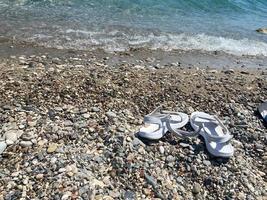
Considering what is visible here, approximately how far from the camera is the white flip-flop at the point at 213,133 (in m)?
6.26

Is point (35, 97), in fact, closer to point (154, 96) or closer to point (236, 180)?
point (154, 96)

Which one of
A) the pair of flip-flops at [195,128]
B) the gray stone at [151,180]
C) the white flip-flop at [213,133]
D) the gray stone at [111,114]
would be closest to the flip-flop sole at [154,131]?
the pair of flip-flops at [195,128]

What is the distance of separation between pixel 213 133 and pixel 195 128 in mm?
339

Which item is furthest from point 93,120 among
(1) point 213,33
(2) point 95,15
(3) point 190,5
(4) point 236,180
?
(3) point 190,5

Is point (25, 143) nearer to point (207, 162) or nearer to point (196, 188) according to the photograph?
point (196, 188)

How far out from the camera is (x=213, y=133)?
691cm

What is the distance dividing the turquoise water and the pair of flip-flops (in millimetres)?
4594

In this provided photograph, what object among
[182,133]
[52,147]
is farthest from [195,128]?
[52,147]

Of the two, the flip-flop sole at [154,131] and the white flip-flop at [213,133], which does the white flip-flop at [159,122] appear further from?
the white flip-flop at [213,133]

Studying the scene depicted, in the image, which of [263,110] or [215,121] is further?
[263,110]

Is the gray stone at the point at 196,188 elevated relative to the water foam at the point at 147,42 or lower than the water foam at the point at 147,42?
elevated

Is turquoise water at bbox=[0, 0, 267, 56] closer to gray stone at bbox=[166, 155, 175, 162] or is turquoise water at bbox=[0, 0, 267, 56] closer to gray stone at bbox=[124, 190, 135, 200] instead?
gray stone at bbox=[166, 155, 175, 162]

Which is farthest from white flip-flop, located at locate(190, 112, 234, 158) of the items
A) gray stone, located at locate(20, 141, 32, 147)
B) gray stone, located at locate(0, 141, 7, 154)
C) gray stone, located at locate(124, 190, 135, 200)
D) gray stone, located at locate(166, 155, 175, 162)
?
gray stone, located at locate(0, 141, 7, 154)

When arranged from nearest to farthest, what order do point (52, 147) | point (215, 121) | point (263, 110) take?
point (52, 147) → point (215, 121) → point (263, 110)
